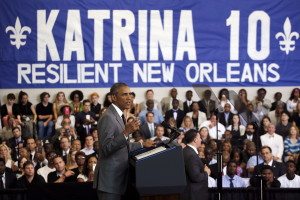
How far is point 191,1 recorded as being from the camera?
15.9m

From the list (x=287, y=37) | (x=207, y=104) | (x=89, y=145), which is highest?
(x=287, y=37)

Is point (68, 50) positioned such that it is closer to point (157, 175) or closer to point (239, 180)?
point (239, 180)

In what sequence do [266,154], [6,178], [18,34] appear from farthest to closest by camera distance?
[18,34] < [266,154] < [6,178]

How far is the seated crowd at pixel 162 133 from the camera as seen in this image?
40.4 feet

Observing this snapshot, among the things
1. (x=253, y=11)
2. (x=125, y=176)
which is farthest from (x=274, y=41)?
(x=125, y=176)

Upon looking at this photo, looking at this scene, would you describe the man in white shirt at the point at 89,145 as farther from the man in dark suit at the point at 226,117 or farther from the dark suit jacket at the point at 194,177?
the dark suit jacket at the point at 194,177

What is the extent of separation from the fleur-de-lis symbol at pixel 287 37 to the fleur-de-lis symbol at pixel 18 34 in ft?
15.6

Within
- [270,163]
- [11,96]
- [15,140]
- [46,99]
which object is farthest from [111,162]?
[11,96]

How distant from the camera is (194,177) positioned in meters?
8.24

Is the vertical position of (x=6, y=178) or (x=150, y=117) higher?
(x=150, y=117)

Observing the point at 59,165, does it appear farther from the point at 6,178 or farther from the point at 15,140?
the point at 15,140

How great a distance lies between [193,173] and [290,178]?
456 centimetres

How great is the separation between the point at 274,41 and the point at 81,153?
533 cm

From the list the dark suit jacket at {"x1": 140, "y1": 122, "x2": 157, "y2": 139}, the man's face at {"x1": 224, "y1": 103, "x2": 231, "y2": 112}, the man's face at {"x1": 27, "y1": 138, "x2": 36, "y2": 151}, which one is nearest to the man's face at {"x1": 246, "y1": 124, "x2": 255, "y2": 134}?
the man's face at {"x1": 224, "y1": 103, "x2": 231, "y2": 112}
